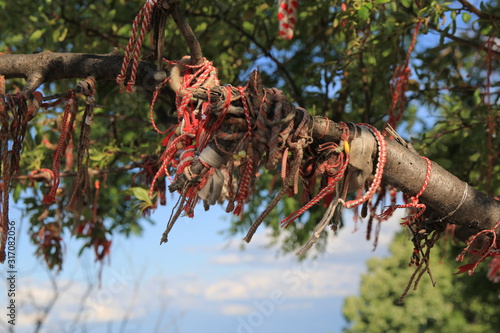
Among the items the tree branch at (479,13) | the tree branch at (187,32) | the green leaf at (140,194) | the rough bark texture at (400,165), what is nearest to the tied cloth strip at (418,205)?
the rough bark texture at (400,165)

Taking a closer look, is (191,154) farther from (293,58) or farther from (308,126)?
(293,58)

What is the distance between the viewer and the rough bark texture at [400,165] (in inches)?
90.5

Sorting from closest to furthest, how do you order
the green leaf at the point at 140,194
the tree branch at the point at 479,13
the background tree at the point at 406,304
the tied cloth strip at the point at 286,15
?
the tied cloth strip at the point at 286,15 → the green leaf at the point at 140,194 → the tree branch at the point at 479,13 → the background tree at the point at 406,304

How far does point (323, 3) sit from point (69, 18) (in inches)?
74.5

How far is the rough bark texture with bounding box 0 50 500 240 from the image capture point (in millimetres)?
2299

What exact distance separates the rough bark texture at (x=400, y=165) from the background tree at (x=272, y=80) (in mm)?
908

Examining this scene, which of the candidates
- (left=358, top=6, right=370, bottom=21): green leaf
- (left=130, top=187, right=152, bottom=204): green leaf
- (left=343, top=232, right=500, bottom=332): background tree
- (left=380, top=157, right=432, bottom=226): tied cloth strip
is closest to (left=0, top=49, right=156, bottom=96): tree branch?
(left=130, top=187, right=152, bottom=204): green leaf

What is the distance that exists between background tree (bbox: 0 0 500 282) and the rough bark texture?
2.98ft

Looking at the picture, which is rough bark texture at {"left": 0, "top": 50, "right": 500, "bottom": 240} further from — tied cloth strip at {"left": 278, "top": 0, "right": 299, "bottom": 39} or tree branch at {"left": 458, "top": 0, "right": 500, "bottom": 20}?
tree branch at {"left": 458, "top": 0, "right": 500, "bottom": 20}

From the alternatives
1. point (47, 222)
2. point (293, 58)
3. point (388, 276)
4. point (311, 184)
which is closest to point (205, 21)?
point (293, 58)

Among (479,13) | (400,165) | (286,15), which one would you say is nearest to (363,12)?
(479,13)

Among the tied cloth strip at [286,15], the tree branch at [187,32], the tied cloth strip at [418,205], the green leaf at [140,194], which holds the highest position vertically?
the tree branch at [187,32]

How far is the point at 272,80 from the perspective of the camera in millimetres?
4559

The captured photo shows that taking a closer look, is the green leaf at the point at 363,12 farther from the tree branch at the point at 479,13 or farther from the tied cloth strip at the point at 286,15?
the tied cloth strip at the point at 286,15
